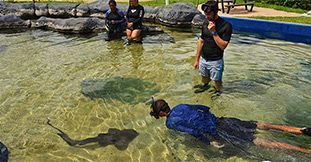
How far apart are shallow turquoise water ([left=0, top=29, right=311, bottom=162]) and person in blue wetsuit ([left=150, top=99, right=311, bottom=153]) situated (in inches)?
5.7

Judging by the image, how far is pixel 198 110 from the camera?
4.61 m

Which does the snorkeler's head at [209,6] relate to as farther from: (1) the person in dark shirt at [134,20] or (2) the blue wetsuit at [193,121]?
(1) the person in dark shirt at [134,20]

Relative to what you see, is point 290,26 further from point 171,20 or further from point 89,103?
point 89,103

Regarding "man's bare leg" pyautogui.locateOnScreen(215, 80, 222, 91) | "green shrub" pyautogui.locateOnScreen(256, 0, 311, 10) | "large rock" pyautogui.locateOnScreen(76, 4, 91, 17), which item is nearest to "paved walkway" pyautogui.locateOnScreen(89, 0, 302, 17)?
"large rock" pyautogui.locateOnScreen(76, 4, 91, 17)

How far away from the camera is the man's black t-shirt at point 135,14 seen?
432 inches

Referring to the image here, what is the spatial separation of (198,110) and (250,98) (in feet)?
7.55

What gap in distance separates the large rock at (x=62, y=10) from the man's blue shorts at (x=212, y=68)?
36.1 feet

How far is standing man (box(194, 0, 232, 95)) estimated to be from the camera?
527 centimetres

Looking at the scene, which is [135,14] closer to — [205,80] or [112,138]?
[205,80]

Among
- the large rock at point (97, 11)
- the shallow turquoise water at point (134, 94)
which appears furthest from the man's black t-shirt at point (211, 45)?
the large rock at point (97, 11)

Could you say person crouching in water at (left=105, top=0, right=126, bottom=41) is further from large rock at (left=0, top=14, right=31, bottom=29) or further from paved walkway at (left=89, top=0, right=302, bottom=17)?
paved walkway at (left=89, top=0, right=302, bottom=17)

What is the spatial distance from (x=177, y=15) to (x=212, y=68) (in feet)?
26.1

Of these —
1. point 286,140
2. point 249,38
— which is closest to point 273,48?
point 249,38

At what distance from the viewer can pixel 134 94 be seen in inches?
266
